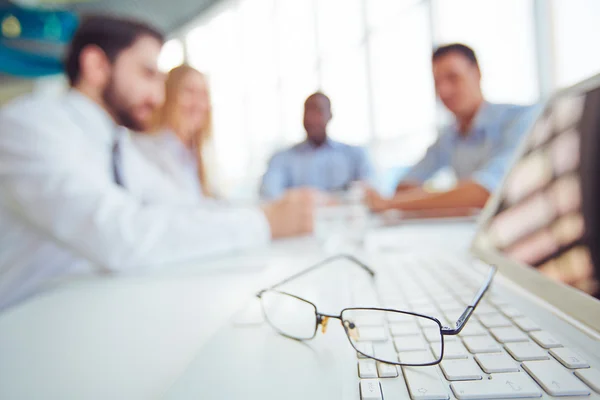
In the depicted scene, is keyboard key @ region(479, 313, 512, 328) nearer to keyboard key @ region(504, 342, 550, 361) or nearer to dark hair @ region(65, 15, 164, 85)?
keyboard key @ region(504, 342, 550, 361)

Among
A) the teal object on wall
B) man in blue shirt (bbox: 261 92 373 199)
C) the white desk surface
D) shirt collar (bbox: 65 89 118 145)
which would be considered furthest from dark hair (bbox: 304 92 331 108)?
the teal object on wall

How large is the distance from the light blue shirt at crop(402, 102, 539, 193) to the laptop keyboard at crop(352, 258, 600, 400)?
2.32 feet

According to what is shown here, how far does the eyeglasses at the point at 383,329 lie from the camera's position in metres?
0.17

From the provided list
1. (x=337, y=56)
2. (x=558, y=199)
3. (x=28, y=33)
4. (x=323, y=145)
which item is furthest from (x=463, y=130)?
(x=28, y=33)

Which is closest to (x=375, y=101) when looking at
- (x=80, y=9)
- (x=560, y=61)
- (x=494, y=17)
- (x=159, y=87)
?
(x=494, y=17)

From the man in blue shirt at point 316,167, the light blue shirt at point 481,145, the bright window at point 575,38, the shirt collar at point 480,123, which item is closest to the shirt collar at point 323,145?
the man in blue shirt at point 316,167

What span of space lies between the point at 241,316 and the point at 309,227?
1.46 ft

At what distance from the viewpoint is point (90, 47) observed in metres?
0.85

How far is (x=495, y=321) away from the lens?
211 mm

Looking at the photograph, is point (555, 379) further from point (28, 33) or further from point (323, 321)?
point (28, 33)

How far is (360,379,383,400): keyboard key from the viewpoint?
5.5 inches

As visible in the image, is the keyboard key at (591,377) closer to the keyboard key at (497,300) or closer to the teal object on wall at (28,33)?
the keyboard key at (497,300)

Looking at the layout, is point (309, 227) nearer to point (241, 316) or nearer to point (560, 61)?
point (241, 316)

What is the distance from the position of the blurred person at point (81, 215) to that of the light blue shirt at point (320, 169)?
0.87 m
